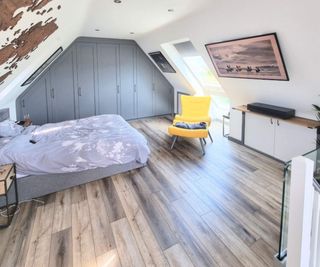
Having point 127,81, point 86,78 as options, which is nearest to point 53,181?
point 86,78

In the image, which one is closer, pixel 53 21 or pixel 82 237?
pixel 82 237

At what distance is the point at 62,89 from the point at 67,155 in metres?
3.28

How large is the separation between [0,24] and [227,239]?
235 centimetres

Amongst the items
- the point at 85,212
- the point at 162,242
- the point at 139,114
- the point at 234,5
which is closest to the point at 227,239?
the point at 162,242

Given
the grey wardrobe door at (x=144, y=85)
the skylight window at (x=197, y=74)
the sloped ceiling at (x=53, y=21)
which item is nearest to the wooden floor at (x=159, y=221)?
the sloped ceiling at (x=53, y=21)

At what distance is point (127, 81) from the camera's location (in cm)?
612

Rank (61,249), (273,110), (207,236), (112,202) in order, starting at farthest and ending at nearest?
1. (273,110)
2. (112,202)
3. (207,236)
4. (61,249)

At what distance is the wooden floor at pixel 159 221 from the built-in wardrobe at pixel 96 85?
3.25 metres

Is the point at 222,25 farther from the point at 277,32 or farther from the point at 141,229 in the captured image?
the point at 141,229

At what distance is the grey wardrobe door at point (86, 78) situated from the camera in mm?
5441

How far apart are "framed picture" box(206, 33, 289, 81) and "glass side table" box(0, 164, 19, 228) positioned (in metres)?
3.28

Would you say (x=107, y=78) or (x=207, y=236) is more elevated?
(x=107, y=78)

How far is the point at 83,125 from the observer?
12.6 feet

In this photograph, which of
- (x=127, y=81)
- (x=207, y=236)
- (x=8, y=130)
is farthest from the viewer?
(x=127, y=81)
